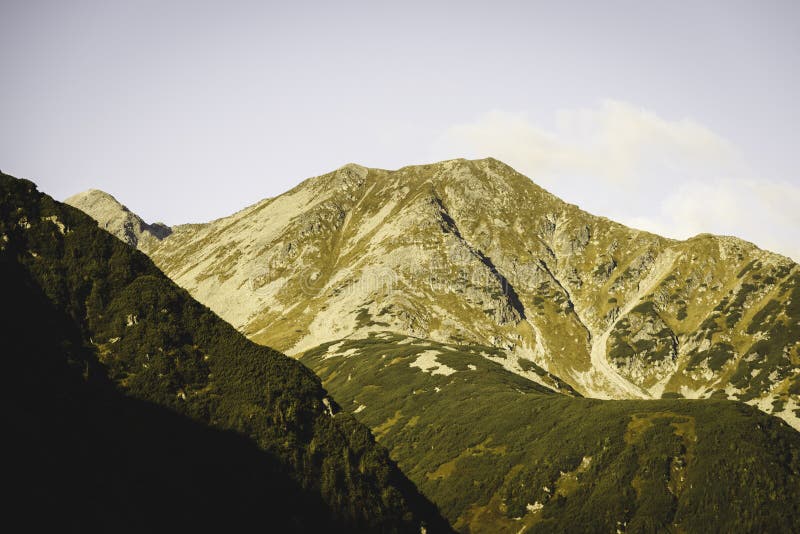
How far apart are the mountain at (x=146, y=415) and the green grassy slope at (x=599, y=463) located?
58.4ft

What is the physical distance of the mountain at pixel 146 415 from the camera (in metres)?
32.8

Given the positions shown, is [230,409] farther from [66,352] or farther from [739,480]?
[739,480]

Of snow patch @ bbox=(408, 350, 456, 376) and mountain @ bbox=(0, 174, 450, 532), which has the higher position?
mountain @ bbox=(0, 174, 450, 532)

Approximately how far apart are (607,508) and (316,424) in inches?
1485

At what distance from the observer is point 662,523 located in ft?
190

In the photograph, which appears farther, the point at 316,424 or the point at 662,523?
the point at 662,523

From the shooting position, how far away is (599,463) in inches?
2724

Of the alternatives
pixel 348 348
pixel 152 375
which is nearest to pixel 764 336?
pixel 348 348

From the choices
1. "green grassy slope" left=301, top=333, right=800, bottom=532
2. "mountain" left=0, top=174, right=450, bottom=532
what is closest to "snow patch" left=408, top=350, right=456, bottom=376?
"green grassy slope" left=301, top=333, right=800, bottom=532

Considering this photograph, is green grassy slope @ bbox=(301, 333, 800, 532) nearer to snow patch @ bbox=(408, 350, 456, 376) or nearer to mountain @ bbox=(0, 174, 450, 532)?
mountain @ bbox=(0, 174, 450, 532)

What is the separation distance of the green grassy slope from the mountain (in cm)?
1779

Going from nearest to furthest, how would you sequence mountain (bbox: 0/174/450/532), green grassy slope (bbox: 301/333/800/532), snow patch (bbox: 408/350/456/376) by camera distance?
mountain (bbox: 0/174/450/532)
green grassy slope (bbox: 301/333/800/532)
snow patch (bbox: 408/350/456/376)

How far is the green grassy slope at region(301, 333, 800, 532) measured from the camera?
59.4 m

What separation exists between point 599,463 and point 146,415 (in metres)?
56.4
